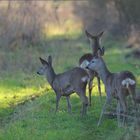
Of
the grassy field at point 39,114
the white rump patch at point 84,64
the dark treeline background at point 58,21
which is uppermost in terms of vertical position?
the dark treeline background at point 58,21

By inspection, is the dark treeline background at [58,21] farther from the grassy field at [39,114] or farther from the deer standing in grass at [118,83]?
the deer standing in grass at [118,83]

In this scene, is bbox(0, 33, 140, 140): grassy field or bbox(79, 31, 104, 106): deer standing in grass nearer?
bbox(0, 33, 140, 140): grassy field

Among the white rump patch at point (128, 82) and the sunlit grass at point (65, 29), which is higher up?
the sunlit grass at point (65, 29)

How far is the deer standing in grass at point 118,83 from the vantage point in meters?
13.4

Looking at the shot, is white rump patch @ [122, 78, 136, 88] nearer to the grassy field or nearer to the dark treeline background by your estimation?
the grassy field

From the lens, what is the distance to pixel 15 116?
15.9 meters

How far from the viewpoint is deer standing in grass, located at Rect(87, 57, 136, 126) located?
44.0ft

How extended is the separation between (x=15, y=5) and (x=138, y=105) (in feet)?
46.8

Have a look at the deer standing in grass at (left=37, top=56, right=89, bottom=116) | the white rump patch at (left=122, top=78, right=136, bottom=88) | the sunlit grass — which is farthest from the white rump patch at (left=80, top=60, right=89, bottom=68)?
the sunlit grass

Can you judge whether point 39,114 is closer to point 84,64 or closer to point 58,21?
point 84,64

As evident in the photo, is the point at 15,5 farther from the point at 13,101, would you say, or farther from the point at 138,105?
the point at 138,105

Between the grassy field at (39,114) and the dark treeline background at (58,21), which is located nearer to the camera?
the grassy field at (39,114)

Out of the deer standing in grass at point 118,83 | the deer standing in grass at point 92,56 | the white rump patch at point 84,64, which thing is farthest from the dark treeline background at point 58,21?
the deer standing in grass at point 118,83

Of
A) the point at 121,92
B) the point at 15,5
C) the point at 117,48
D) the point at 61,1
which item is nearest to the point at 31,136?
the point at 121,92
